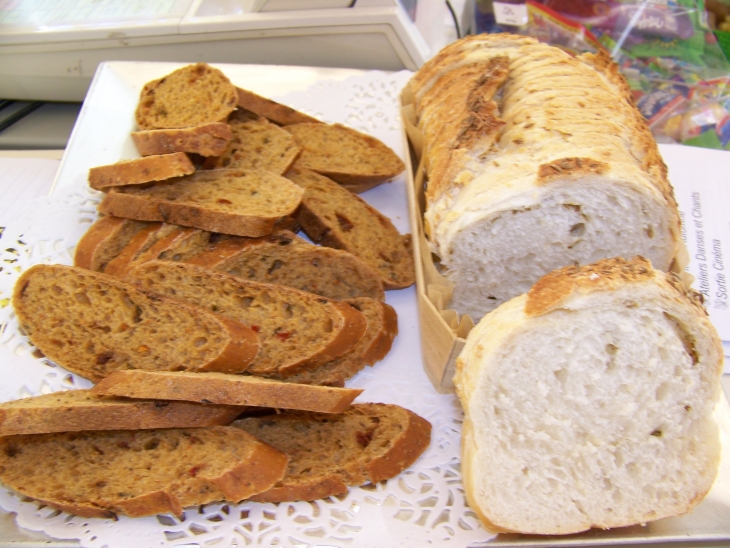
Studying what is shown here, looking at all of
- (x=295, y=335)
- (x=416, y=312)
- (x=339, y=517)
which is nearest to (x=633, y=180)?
(x=416, y=312)

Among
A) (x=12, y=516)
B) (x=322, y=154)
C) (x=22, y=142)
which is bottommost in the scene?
(x=12, y=516)

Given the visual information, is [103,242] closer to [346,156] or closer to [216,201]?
[216,201]

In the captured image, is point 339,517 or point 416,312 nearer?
point 339,517

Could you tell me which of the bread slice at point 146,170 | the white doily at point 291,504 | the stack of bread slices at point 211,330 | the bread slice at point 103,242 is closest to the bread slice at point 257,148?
the stack of bread slices at point 211,330

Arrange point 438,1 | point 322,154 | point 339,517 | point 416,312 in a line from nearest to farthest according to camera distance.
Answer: point 339,517 → point 416,312 → point 322,154 → point 438,1

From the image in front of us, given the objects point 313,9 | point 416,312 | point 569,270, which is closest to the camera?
point 569,270

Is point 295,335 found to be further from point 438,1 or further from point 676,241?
point 438,1

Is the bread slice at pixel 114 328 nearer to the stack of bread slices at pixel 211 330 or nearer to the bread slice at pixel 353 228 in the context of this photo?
the stack of bread slices at pixel 211 330

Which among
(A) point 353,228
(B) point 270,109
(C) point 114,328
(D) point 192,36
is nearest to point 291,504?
(C) point 114,328

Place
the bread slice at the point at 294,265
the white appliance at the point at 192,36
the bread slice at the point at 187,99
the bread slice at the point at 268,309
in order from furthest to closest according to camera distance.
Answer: the white appliance at the point at 192,36
the bread slice at the point at 187,99
the bread slice at the point at 294,265
the bread slice at the point at 268,309
